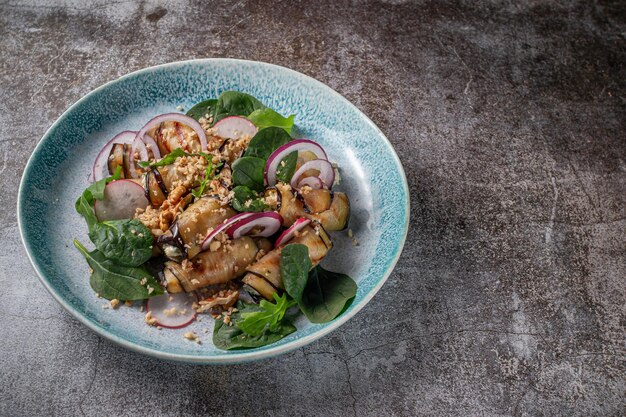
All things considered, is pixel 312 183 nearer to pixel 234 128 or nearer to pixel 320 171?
pixel 320 171

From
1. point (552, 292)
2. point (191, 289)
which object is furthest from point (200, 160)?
point (552, 292)

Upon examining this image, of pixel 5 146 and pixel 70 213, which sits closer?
pixel 70 213

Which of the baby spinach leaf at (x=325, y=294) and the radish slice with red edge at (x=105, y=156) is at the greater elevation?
the radish slice with red edge at (x=105, y=156)

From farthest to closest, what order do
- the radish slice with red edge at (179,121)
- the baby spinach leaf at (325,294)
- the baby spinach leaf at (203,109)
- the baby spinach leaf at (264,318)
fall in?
the baby spinach leaf at (203,109), the radish slice with red edge at (179,121), the baby spinach leaf at (325,294), the baby spinach leaf at (264,318)

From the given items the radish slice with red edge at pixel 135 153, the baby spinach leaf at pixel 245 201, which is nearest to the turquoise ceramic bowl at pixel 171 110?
the radish slice with red edge at pixel 135 153

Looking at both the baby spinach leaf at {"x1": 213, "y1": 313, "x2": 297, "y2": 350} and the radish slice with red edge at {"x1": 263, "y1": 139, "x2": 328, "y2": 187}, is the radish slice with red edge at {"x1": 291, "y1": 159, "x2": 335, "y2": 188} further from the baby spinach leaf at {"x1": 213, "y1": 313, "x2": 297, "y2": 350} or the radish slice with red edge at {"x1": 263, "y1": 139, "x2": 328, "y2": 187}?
the baby spinach leaf at {"x1": 213, "y1": 313, "x2": 297, "y2": 350}

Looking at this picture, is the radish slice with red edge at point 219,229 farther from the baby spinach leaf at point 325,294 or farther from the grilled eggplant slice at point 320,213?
the baby spinach leaf at point 325,294

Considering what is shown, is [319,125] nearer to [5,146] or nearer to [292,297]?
[292,297]
